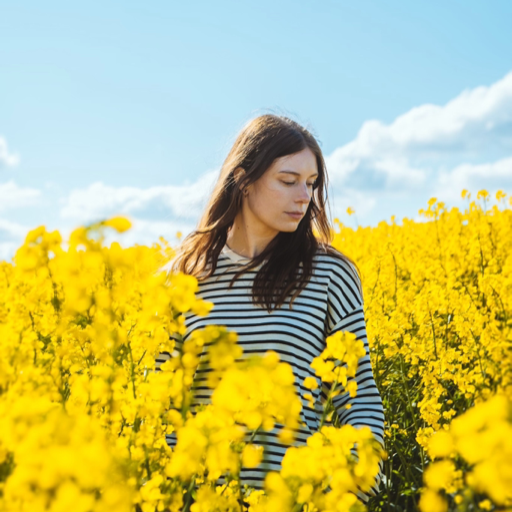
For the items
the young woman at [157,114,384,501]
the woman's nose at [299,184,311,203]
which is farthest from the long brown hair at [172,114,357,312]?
the woman's nose at [299,184,311,203]

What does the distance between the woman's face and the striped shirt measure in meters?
0.19

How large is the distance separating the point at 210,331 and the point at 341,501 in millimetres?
444

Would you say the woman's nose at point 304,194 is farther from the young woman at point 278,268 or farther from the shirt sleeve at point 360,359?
the shirt sleeve at point 360,359

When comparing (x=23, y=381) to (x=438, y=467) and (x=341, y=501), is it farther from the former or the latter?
(x=438, y=467)

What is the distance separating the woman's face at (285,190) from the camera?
2.29m

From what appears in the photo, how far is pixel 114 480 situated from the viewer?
43.2 inches

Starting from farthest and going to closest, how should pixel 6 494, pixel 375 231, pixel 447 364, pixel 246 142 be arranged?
pixel 375 231 → pixel 447 364 → pixel 246 142 → pixel 6 494

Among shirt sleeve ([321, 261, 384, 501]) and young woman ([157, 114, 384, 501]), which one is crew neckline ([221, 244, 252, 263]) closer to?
young woman ([157, 114, 384, 501])

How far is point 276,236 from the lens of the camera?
2.46 m

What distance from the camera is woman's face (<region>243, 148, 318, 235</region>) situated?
90.0 inches

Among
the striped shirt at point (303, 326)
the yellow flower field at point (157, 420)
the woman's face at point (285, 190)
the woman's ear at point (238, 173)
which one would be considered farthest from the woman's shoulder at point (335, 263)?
the yellow flower field at point (157, 420)

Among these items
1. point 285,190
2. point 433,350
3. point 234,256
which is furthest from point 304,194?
point 433,350

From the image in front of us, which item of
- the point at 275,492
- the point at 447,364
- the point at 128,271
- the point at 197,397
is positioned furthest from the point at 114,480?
the point at 447,364

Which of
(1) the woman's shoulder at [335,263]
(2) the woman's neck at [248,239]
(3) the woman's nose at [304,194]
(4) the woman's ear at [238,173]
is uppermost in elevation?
(4) the woman's ear at [238,173]
